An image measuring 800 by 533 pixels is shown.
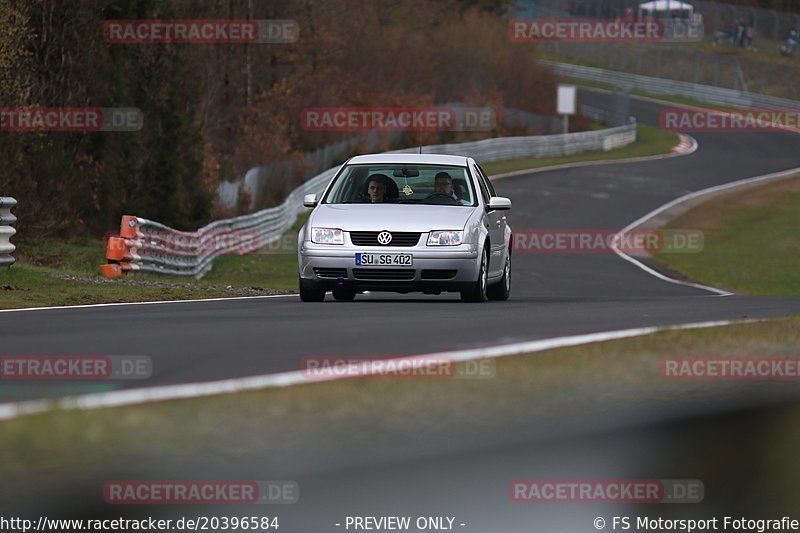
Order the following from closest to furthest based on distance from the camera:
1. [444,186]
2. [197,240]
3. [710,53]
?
[444,186] < [197,240] < [710,53]

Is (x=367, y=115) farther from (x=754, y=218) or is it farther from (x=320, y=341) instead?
(x=320, y=341)

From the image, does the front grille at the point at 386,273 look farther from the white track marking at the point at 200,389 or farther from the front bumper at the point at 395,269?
the white track marking at the point at 200,389

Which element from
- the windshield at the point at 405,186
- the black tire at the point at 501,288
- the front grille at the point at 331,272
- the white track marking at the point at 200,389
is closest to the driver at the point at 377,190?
the windshield at the point at 405,186

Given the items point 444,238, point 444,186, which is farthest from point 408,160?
point 444,238

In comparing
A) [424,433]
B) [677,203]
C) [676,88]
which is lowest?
[677,203]

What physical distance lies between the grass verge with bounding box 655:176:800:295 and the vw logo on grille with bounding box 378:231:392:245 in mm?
15042

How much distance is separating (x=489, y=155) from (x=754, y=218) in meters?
19.8

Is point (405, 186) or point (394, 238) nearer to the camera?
point (394, 238)

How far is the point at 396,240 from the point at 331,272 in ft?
2.47

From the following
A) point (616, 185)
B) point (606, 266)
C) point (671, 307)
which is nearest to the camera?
point (671, 307)

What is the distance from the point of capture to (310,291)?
43.9 ft

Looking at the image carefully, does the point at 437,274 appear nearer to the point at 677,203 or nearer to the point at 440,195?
the point at 440,195

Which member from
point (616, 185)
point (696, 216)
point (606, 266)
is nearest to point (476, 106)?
point (616, 185)

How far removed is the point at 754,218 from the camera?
1571 inches
